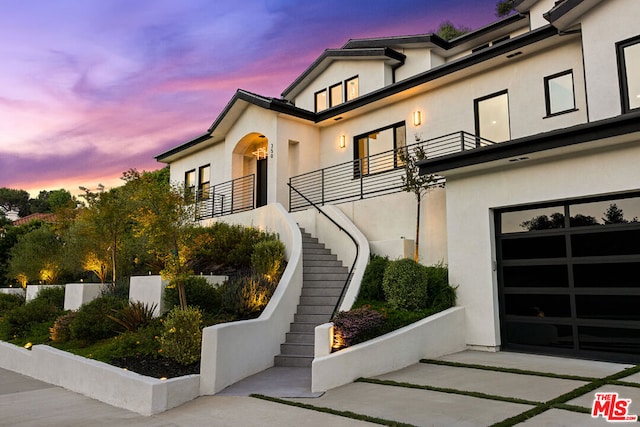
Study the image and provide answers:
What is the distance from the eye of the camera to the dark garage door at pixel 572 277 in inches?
344

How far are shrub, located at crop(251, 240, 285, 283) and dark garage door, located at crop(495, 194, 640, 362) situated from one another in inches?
222

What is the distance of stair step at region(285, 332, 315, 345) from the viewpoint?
10.4 m

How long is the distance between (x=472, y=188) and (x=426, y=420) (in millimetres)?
6473

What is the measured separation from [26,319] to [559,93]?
672 inches

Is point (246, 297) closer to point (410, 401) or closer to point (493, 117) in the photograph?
point (410, 401)

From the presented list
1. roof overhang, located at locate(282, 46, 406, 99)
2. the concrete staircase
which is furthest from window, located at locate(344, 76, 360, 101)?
the concrete staircase

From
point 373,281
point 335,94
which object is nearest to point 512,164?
point 373,281

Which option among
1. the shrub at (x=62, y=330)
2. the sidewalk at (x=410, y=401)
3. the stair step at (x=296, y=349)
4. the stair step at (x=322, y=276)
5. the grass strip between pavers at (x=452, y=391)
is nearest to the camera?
the sidewalk at (x=410, y=401)

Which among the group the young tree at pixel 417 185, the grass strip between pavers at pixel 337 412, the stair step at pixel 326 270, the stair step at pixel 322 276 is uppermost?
the young tree at pixel 417 185

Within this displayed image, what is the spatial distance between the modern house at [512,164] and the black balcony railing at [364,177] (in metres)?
0.07

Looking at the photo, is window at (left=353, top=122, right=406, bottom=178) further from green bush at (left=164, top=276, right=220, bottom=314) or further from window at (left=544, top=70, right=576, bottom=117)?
green bush at (left=164, top=276, right=220, bottom=314)

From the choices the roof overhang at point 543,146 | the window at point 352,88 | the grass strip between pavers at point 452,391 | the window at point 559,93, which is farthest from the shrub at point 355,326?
the window at point 352,88

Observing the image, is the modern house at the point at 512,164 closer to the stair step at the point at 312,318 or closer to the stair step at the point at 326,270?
the stair step at the point at 326,270

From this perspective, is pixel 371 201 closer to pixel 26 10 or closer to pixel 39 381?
pixel 39 381
